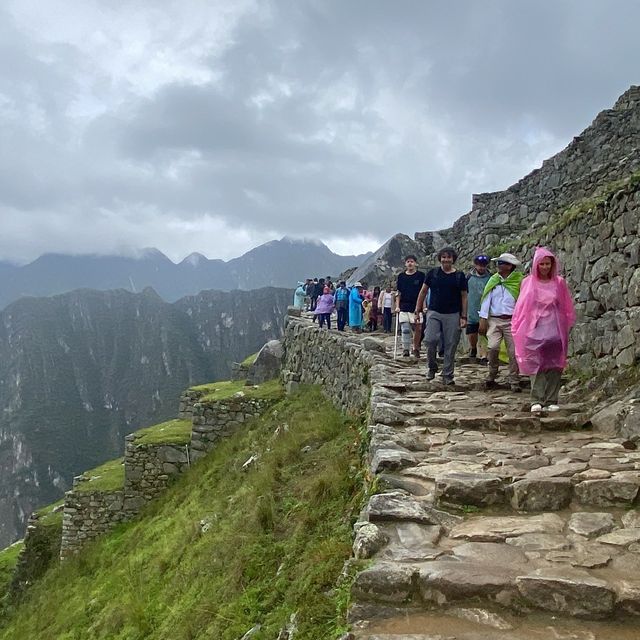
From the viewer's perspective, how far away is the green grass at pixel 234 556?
14.1 ft

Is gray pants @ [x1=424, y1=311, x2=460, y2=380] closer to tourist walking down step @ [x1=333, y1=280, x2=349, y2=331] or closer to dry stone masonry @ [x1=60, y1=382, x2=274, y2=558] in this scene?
dry stone masonry @ [x1=60, y1=382, x2=274, y2=558]

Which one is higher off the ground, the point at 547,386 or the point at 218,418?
the point at 547,386

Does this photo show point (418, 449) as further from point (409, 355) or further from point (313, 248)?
point (313, 248)

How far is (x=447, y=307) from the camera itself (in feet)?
26.4

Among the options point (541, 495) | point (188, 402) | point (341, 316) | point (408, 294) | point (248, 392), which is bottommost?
point (188, 402)

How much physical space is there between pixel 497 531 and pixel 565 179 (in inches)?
624

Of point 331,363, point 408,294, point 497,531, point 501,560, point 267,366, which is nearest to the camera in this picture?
point 501,560

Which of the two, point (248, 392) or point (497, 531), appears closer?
point (497, 531)

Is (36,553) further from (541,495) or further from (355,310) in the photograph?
(541,495)

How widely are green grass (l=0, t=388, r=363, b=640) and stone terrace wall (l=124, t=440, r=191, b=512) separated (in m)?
0.65

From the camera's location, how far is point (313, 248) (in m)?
190

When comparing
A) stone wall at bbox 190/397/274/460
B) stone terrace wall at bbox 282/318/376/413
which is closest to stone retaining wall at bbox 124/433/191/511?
stone wall at bbox 190/397/274/460

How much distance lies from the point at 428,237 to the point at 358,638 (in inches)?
962

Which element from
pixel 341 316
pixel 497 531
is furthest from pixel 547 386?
pixel 341 316
